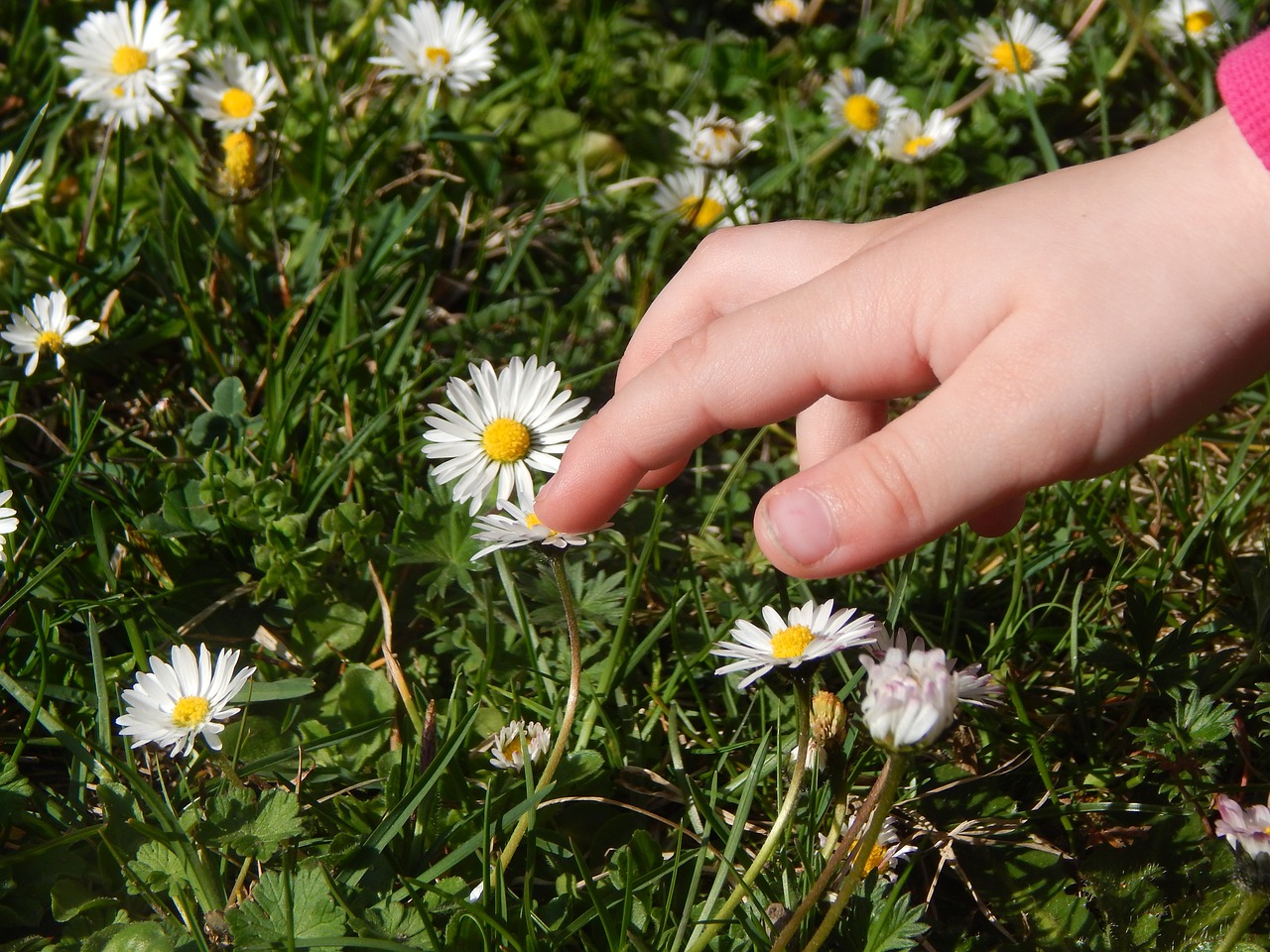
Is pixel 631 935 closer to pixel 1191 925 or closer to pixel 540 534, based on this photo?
pixel 540 534

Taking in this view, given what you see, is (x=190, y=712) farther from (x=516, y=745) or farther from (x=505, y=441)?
(x=505, y=441)

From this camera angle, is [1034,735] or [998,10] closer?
[1034,735]

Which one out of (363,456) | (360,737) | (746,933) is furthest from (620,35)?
(746,933)

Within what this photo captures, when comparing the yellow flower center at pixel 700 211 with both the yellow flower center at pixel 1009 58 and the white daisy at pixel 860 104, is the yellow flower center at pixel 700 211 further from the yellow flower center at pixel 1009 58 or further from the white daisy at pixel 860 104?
the yellow flower center at pixel 1009 58

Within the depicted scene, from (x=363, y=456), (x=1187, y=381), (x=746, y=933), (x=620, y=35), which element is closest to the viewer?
(x=1187, y=381)

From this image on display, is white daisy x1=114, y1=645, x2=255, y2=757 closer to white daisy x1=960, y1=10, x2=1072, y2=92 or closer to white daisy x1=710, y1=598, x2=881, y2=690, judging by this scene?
white daisy x1=710, y1=598, x2=881, y2=690

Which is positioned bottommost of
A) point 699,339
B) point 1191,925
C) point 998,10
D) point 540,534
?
point 1191,925
